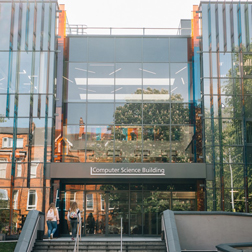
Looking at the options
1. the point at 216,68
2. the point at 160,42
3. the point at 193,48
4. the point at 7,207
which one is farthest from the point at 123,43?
the point at 7,207

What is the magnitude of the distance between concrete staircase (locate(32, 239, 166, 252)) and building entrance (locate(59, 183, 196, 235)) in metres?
5.06

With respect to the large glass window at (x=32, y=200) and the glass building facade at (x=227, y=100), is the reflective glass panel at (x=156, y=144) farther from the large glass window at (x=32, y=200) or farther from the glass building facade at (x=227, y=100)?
the large glass window at (x=32, y=200)

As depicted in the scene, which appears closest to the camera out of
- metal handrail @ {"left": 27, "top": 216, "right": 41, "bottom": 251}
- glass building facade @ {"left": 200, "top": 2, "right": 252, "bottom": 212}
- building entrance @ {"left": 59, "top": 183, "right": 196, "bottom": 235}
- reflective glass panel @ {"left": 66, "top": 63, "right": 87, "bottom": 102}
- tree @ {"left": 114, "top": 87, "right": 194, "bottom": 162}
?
metal handrail @ {"left": 27, "top": 216, "right": 41, "bottom": 251}

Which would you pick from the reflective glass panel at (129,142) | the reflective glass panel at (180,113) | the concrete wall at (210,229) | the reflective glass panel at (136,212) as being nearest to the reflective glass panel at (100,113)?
the reflective glass panel at (129,142)

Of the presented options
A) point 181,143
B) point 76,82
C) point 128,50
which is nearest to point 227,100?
point 181,143

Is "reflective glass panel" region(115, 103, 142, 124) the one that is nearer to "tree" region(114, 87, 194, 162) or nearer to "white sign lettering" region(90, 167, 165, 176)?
"tree" region(114, 87, 194, 162)

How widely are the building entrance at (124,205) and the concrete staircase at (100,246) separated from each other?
506 centimetres

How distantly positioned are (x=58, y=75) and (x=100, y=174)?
5.77 meters

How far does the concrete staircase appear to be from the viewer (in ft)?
49.4

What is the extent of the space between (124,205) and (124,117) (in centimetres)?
461

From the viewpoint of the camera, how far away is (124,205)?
21.0 m

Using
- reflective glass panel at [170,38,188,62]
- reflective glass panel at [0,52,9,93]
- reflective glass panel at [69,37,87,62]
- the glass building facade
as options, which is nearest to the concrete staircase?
the glass building facade

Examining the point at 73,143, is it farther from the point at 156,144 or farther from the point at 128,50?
the point at 128,50

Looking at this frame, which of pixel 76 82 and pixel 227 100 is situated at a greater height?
pixel 76 82
